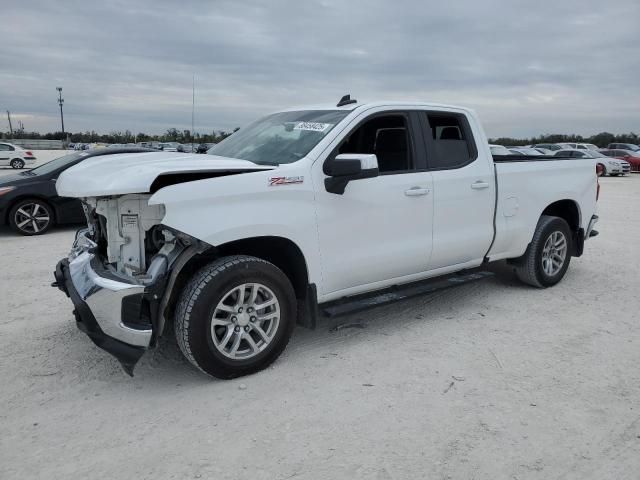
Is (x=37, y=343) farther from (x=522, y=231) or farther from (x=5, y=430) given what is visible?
→ (x=522, y=231)

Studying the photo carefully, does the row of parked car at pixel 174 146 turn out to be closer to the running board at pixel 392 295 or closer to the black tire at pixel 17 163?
the running board at pixel 392 295

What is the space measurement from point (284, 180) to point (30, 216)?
23.4ft

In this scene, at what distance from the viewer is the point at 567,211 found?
20.2ft

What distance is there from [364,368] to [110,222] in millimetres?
2065

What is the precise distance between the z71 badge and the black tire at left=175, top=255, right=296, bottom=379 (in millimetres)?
539

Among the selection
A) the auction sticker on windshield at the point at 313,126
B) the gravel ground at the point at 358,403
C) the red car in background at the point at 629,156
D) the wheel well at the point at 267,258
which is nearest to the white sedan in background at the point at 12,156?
the gravel ground at the point at 358,403

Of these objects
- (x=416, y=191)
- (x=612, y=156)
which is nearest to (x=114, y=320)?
(x=416, y=191)

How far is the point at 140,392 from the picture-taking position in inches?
139

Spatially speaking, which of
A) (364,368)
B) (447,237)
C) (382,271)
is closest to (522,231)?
(447,237)

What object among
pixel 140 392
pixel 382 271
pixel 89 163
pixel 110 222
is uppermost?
pixel 89 163

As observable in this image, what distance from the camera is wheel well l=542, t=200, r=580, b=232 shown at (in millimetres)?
6031

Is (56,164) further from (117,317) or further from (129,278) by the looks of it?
(117,317)

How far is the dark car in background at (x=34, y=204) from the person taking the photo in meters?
8.95

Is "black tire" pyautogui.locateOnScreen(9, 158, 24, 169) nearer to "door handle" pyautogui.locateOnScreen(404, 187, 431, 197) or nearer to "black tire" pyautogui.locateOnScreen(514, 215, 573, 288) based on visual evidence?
"black tire" pyautogui.locateOnScreen(514, 215, 573, 288)
